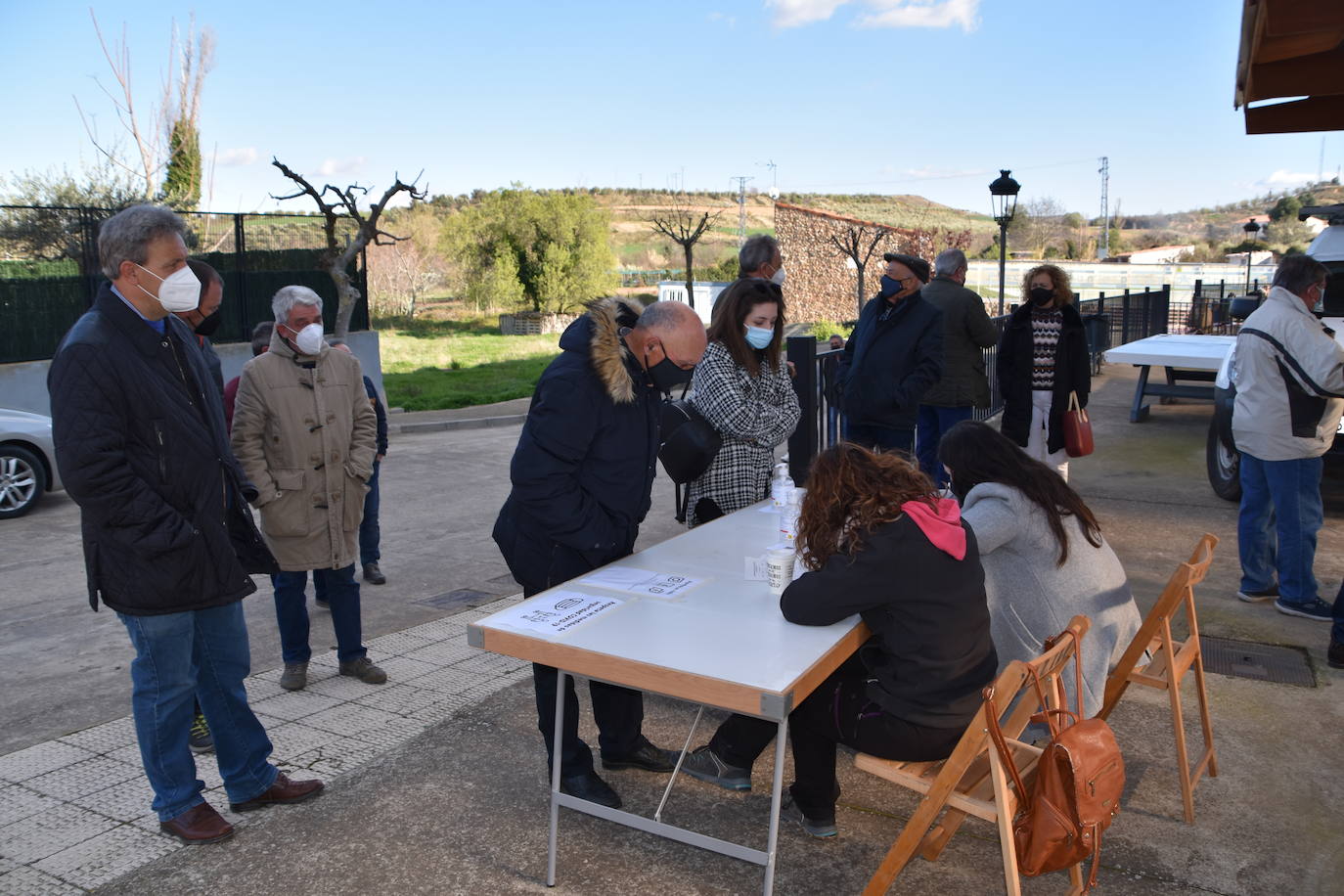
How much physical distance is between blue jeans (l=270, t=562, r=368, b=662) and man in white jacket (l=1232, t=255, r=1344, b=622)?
4447mm

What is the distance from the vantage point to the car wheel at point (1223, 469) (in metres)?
7.41

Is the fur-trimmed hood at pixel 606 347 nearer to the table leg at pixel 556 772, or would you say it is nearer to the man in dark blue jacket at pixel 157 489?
the table leg at pixel 556 772

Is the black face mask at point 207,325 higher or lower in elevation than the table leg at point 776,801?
higher

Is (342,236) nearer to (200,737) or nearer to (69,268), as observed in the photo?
(69,268)

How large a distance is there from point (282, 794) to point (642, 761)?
1249 millimetres

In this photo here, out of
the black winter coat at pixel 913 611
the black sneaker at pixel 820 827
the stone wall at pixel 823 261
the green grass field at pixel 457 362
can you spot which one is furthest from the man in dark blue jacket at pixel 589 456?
the stone wall at pixel 823 261

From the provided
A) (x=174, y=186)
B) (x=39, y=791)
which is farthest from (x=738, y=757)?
(x=174, y=186)

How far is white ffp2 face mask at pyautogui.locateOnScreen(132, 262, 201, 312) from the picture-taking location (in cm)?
300

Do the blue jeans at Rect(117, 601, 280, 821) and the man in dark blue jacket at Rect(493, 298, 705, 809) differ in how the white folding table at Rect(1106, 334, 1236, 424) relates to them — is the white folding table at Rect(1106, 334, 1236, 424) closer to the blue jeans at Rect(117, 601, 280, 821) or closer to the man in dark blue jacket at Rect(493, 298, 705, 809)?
the man in dark blue jacket at Rect(493, 298, 705, 809)

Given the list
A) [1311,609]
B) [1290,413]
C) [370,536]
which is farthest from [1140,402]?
[370,536]

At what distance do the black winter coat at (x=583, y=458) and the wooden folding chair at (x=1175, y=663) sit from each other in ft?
5.46

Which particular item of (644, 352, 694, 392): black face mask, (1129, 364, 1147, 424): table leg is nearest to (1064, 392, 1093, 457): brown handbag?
(644, 352, 694, 392): black face mask

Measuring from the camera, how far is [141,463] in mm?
2996

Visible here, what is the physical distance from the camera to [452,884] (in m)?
2.99
